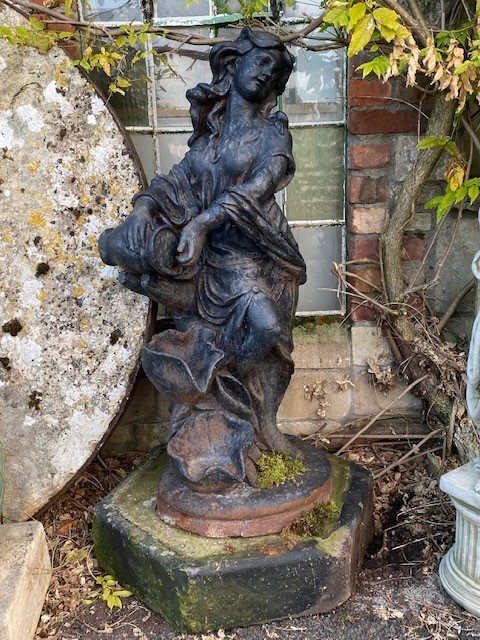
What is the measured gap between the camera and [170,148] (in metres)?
3.21

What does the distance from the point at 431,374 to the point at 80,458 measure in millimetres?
1668

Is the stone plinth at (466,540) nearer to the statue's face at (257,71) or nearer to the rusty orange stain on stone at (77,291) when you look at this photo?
the statue's face at (257,71)

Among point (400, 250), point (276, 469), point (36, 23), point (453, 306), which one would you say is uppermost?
point (36, 23)

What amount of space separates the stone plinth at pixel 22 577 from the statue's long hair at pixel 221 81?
5.36 ft

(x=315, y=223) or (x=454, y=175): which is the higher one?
(x=454, y=175)

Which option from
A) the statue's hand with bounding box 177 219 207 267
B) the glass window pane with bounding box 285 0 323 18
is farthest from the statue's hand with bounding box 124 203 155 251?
the glass window pane with bounding box 285 0 323 18

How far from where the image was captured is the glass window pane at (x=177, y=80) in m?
3.09

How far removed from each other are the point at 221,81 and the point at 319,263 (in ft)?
3.91

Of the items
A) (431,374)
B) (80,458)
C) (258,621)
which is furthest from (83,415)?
(431,374)

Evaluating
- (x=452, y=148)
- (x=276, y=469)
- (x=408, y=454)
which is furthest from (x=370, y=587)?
(x=452, y=148)

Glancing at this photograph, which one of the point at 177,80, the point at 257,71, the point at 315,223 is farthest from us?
the point at 315,223

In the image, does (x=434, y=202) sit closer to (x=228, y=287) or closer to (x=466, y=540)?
(x=228, y=287)

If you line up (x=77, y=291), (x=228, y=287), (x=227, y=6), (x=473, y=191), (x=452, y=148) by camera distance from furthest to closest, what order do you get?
(x=227, y=6), (x=77, y=291), (x=452, y=148), (x=473, y=191), (x=228, y=287)

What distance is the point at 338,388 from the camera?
3295 mm
